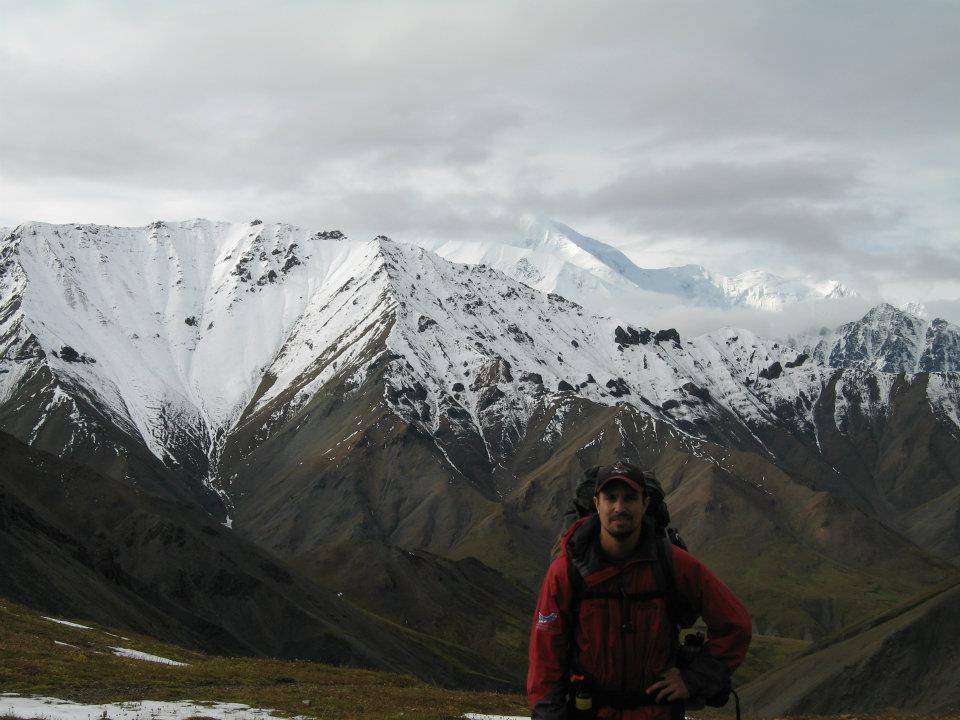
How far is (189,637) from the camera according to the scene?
112 metres

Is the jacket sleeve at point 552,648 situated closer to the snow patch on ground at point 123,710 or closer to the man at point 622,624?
the man at point 622,624

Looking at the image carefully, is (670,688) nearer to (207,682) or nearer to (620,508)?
(620,508)

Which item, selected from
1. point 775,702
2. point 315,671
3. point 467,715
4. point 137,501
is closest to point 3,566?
point 315,671

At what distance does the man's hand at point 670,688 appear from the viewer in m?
14.3

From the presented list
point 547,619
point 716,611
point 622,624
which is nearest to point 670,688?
point 622,624

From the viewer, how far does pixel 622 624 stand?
578 inches

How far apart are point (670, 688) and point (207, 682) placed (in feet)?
106

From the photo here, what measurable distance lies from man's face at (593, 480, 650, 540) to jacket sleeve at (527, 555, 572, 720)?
2.76 feet

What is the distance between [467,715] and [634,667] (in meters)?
25.9

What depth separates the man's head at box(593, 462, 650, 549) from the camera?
14609 millimetres

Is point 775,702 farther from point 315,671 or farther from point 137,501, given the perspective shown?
point 137,501

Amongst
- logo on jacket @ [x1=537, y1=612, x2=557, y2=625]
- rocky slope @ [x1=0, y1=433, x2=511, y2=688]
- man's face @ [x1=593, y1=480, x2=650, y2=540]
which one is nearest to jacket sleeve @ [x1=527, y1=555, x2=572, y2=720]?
logo on jacket @ [x1=537, y1=612, x2=557, y2=625]

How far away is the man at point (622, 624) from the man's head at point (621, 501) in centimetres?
1

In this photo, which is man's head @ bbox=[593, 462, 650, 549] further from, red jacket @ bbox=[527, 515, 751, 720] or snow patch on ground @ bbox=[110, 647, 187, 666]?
snow patch on ground @ bbox=[110, 647, 187, 666]
